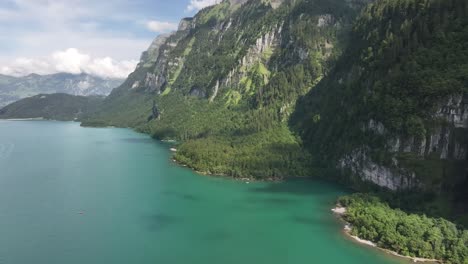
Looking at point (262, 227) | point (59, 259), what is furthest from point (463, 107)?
point (59, 259)

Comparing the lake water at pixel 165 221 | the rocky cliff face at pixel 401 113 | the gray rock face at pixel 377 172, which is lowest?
the lake water at pixel 165 221

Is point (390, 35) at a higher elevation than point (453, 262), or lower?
higher

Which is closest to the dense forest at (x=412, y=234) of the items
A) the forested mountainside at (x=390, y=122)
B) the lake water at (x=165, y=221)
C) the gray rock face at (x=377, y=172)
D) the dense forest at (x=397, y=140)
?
the dense forest at (x=397, y=140)

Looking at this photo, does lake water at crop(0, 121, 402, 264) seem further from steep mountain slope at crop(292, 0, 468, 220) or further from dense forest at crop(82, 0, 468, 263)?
steep mountain slope at crop(292, 0, 468, 220)

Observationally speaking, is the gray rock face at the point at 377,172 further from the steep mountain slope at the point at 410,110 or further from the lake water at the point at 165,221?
the lake water at the point at 165,221

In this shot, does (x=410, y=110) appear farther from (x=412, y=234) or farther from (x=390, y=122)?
(x=412, y=234)

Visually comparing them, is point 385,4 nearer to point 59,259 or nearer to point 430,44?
point 430,44
